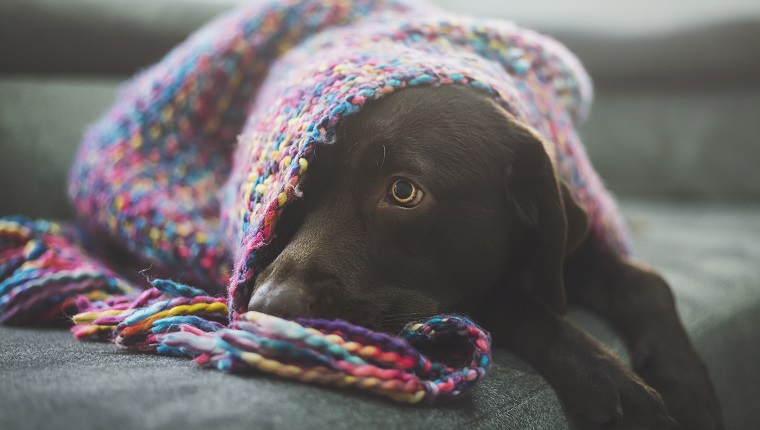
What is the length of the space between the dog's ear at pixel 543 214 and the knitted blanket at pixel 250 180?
12 cm

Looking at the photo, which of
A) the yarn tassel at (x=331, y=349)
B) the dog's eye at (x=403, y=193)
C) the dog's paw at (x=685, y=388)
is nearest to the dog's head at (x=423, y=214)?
the dog's eye at (x=403, y=193)

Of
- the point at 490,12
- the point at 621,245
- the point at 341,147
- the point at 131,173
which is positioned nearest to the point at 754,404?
the point at 621,245

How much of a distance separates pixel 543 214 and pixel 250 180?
55 cm

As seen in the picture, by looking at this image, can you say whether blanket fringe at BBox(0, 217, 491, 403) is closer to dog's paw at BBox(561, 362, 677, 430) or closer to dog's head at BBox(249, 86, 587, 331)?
dog's head at BBox(249, 86, 587, 331)

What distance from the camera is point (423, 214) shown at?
117cm

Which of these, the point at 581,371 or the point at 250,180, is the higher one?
the point at 250,180

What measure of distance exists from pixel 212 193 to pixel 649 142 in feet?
7.38

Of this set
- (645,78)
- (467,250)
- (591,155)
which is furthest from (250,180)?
(645,78)

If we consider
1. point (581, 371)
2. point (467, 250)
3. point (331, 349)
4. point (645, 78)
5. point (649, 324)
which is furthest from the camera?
point (645, 78)

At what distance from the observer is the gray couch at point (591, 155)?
0.75 meters

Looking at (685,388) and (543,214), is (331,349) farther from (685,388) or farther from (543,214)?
(685,388)

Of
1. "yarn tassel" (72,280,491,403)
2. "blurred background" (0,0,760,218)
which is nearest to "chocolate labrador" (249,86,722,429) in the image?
"yarn tassel" (72,280,491,403)

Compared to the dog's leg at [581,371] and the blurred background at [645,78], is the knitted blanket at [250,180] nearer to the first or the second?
the dog's leg at [581,371]

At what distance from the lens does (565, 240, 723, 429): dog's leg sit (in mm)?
1217
